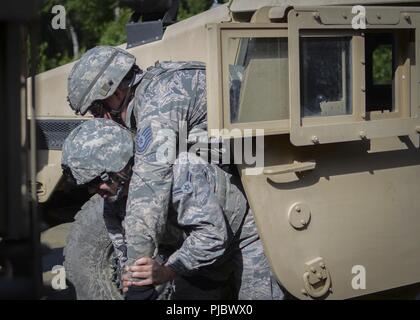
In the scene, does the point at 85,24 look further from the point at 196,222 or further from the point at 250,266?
the point at 196,222

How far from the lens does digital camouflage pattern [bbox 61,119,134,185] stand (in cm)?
311

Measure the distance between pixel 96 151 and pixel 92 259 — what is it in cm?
114

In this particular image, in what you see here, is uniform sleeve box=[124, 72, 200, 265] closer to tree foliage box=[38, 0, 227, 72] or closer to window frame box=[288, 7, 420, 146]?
window frame box=[288, 7, 420, 146]

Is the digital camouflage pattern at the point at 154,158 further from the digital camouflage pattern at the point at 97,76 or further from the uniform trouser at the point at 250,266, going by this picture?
the uniform trouser at the point at 250,266

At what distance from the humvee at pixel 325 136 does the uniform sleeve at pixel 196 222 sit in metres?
0.17

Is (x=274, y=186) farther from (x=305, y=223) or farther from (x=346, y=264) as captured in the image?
(x=346, y=264)

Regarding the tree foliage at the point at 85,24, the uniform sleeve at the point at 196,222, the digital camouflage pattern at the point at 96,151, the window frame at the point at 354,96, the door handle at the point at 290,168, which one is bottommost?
the uniform sleeve at the point at 196,222

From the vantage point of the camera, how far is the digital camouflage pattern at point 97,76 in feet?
10.9

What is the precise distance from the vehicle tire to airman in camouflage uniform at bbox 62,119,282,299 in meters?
0.59

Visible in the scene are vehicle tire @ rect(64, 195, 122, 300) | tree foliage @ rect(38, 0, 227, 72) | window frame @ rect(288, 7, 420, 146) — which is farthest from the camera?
tree foliage @ rect(38, 0, 227, 72)

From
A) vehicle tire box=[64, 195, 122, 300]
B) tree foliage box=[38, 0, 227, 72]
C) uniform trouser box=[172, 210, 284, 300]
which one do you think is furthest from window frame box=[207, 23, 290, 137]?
tree foliage box=[38, 0, 227, 72]

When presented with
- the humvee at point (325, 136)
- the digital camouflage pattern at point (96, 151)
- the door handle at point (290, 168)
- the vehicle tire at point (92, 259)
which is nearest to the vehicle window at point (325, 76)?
the humvee at point (325, 136)

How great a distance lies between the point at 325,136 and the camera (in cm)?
307

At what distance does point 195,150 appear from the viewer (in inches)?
128
